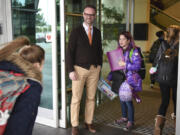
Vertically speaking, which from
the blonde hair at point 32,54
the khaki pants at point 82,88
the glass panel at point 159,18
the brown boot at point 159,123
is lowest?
the brown boot at point 159,123

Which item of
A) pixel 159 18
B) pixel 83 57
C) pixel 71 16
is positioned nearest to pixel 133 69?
pixel 83 57

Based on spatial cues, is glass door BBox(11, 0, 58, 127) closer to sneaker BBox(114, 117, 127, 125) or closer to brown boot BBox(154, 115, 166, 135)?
sneaker BBox(114, 117, 127, 125)

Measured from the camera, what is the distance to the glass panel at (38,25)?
3.74 m

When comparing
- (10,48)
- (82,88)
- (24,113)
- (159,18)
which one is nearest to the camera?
(24,113)

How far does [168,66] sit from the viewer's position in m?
2.99

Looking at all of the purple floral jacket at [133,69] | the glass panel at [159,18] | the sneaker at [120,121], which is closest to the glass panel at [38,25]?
the sneaker at [120,121]

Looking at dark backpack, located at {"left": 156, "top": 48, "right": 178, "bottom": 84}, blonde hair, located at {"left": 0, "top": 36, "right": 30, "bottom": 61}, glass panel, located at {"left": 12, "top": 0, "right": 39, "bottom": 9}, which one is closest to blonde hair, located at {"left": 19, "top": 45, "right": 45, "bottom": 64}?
blonde hair, located at {"left": 0, "top": 36, "right": 30, "bottom": 61}

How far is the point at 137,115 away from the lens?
4270 mm

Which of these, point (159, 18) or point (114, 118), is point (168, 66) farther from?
point (159, 18)

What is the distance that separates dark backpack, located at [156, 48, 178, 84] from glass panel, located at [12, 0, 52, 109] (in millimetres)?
1675

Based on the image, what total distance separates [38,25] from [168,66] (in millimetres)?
2091

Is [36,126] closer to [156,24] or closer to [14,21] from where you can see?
[14,21]

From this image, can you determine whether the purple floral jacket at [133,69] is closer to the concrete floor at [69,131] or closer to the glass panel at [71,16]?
the concrete floor at [69,131]

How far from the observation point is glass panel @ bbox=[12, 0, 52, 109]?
147 inches
